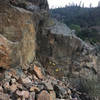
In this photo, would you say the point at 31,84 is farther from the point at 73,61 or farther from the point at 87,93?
the point at 73,61

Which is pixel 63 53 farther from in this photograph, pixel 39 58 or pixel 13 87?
pixel 13 87

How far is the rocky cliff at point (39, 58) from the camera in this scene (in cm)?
491

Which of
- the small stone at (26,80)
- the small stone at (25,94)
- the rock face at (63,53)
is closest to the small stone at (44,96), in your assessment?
the small stone at (25,94)

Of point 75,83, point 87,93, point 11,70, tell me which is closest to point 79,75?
point 75,83

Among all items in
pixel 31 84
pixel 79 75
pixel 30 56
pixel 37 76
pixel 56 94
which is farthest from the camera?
pixel 79 75

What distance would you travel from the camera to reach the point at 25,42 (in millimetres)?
6129

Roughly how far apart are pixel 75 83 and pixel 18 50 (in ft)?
11.8

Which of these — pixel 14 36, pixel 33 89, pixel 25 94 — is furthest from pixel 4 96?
pixel 14 36

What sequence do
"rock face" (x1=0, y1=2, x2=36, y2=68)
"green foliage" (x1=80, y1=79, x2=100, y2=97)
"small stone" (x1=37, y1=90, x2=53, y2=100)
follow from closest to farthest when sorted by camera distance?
"small stone" (x1=37, y1=90, x2=53, y2=100) < "rock face" (x1=0, y1=2, x2=36, y2=68) < "green foliage" (x1=80, y1=79, x2=100, y2=97)

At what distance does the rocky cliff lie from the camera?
4906mm

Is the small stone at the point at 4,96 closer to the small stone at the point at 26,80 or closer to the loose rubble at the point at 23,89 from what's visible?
the loose rubble at the point at 23,89

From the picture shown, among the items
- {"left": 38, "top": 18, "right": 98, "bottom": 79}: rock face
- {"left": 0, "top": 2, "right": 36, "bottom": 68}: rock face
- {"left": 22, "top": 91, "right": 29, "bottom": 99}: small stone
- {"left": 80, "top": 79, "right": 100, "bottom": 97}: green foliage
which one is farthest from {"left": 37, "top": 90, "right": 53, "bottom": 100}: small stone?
{"left": 38, "top": 18, "right": 98, "bottom": 79}: rock face

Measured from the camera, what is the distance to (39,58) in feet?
25.8

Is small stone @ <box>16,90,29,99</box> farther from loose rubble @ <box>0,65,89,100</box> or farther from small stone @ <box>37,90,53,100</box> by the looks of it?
small stone @ <box>37,90,53,100</box>
